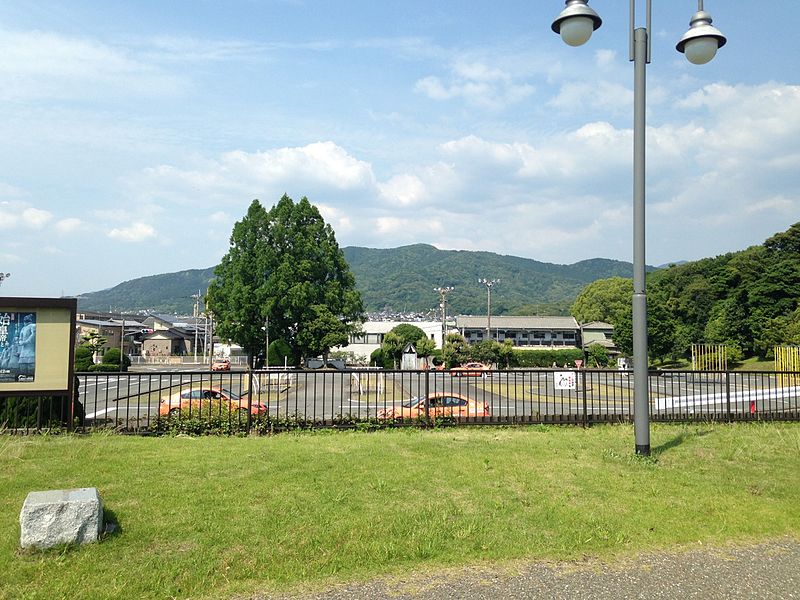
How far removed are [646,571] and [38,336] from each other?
8.81 meters

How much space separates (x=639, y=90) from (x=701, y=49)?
0.79m

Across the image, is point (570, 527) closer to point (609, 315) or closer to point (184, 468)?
point (184, 468)

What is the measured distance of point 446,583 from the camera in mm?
3910

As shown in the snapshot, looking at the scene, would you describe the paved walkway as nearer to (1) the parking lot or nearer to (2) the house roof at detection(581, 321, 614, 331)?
(1) the parking lot

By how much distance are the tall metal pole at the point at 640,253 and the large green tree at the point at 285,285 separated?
3468 cm

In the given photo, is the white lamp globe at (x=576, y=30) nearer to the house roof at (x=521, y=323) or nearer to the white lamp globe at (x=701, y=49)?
the white lamp globe at (x=701, y=49)

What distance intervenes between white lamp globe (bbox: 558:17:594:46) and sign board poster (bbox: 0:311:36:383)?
8431 mm

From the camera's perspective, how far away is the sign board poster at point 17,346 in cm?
892

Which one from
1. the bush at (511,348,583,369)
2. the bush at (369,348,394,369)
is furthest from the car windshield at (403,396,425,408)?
the bush at (511,348,583,369)

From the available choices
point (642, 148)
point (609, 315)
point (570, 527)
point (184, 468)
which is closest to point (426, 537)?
point (570, 527)

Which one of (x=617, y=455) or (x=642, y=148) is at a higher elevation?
(x=642, y=148)

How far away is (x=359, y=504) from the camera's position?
5.42m

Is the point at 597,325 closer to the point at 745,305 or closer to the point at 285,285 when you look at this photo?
the point at 745,305

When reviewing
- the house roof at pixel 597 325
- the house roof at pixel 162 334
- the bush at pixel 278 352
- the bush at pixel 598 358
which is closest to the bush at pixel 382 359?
the bush at pixel 278 352
